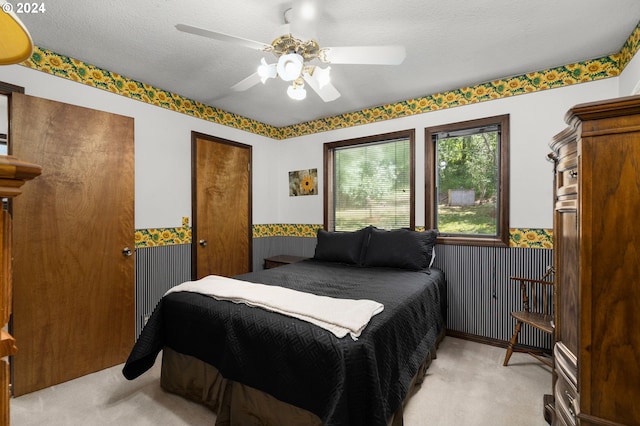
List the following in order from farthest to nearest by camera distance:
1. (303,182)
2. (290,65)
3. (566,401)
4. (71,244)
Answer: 1. (303,182)
2. (71,244)
3. (290,65)
4. (566,401)

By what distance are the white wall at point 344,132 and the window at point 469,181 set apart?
8 centimetres

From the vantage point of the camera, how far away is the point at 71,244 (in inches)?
94.3

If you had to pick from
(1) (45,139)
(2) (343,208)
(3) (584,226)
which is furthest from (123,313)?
(3) (584,226)

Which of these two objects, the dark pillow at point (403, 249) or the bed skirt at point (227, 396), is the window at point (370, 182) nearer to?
the dark pillow at point (403, 249)

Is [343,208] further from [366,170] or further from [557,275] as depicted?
[557,275]

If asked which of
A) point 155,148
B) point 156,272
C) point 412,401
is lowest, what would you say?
point 412,401

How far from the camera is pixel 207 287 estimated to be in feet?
7.10

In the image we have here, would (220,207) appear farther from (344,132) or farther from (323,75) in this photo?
(323,75)

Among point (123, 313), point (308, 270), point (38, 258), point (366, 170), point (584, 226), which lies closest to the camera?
point (584, 226)

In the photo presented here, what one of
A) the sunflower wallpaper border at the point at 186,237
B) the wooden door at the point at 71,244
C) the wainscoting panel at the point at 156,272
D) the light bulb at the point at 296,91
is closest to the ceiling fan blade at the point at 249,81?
the light bulb at the point at 296,91

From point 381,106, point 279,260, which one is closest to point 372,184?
point 381,106

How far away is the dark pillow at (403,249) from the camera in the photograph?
9.64ft

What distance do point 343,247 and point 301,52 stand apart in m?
1.98

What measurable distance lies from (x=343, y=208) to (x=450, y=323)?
1.80 metres
